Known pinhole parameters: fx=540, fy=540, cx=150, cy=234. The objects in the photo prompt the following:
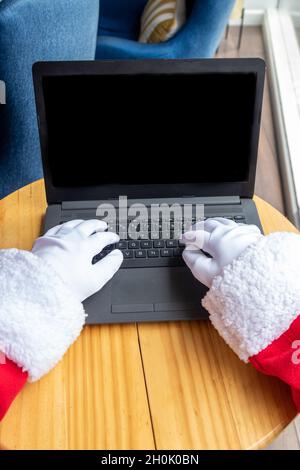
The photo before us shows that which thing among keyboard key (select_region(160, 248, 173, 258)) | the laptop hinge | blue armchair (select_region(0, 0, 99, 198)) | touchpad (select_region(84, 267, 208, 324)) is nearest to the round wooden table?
touchpad (select_region(84, 267, 208, 324))

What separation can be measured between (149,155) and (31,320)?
364 millimetres

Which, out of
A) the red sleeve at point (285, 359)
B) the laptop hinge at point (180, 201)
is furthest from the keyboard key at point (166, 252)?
the red sleeve at point (285, 359)

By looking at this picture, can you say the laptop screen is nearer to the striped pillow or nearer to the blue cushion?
the striped pillow

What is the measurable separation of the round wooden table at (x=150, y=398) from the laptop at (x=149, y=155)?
4 centimetres

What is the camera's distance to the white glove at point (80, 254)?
817 mm

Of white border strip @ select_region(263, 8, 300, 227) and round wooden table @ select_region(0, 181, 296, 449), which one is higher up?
round wooden table @ select_region(0, 181, 296, 449)

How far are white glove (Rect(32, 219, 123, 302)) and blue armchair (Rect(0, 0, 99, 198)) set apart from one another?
1.61 feet

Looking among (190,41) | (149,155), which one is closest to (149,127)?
(149,155)

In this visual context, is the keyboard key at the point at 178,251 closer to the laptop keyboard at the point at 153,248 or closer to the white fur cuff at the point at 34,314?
the laptop keyboard at the point at 153,248

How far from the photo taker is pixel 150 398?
2.46 feet

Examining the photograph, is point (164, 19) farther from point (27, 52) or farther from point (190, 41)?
point (27, 52)

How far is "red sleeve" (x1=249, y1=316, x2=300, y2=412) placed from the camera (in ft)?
2.38
